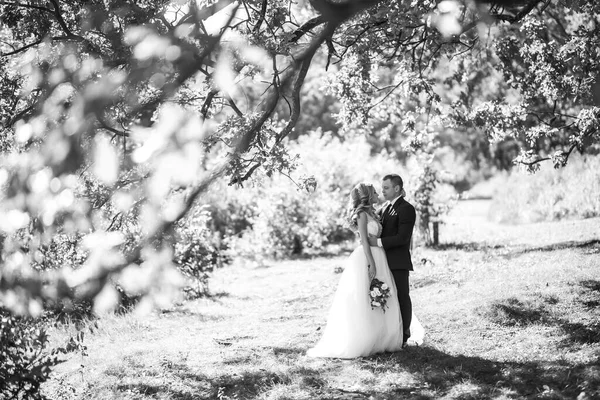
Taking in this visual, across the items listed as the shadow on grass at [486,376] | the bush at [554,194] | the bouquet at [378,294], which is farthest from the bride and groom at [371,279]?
the bush at [554,194]

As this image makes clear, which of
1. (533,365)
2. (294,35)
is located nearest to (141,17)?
(294,35)

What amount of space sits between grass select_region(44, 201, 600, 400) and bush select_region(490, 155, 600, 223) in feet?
19.5

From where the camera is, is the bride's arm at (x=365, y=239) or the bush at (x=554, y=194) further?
the bush at (x=554, y=194)

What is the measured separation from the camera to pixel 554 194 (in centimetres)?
1983

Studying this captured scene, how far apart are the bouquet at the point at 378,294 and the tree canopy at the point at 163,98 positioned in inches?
64.1

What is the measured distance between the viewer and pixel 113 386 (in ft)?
23.2

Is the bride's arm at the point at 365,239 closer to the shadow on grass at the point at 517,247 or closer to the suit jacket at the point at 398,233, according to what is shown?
the suit jacket at the point at 398,233

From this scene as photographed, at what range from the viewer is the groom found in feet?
24.1

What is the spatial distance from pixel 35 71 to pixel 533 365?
21.5 ft

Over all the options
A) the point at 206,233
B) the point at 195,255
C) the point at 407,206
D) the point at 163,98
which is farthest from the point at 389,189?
the point at 206,233

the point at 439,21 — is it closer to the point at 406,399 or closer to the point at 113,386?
the point at 406,399

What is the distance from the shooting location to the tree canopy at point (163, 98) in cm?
249

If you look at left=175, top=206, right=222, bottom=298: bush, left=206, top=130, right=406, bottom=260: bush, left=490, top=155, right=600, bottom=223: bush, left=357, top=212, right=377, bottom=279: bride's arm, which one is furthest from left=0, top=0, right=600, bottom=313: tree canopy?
left=206, top=130, right=406, bottom=260: bush

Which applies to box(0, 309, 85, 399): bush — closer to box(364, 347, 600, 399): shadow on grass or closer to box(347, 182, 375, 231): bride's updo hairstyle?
box(364, 347, 600, 399): shadow on grass
